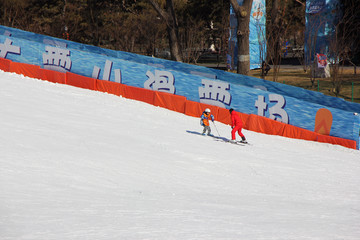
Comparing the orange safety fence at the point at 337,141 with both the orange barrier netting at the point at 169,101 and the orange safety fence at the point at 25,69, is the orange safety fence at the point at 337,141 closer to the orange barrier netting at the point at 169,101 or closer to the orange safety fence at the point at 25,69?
the orange barrier netting at the point at 169,101

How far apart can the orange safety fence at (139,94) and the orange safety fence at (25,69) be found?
5512 mm

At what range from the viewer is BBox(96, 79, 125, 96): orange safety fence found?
22.9 meters

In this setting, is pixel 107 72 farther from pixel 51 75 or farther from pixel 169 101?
pixel 169 101

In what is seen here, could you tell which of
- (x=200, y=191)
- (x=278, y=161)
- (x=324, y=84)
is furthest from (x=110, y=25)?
(x=200, y=191)

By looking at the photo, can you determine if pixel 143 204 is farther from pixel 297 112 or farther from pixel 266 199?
pixel 297 112

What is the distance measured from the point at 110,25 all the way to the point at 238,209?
50371 millimetres

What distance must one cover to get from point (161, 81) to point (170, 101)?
46.7 inches

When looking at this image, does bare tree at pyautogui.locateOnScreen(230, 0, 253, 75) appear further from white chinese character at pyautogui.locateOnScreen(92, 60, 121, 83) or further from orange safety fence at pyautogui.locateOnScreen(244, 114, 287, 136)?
white chinese character at pyautogui.locateOnScreen(92, 60, 121, 83)

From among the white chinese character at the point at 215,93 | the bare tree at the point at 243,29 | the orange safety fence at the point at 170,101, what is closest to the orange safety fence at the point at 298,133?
the white chinese character at the point at 215,93

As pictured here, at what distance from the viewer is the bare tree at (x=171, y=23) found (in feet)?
99.3

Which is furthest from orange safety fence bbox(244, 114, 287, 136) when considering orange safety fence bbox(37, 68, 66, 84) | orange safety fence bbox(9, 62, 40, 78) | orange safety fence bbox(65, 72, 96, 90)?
orange safety fence bbox(9, 62, 40, 78)

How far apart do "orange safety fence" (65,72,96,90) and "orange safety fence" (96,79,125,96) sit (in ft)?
1.01

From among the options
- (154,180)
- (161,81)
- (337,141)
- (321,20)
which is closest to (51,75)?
(161,81)

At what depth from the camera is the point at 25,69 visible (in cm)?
2438
